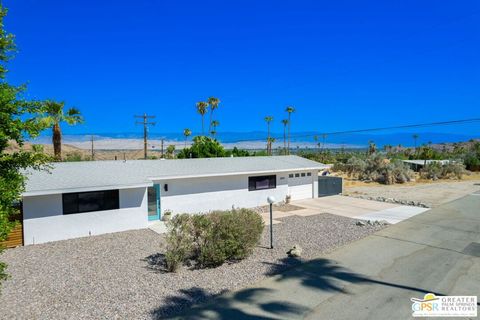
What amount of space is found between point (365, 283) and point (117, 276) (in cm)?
636

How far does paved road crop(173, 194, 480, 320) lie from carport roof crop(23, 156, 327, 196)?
7056 millimetres

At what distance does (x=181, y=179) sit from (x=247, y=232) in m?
7.20

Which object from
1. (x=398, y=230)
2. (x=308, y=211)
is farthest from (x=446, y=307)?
(x=308, y=211)

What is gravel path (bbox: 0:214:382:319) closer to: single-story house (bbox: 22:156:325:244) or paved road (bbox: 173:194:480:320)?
paved road (bbox: 173:194:480:320)

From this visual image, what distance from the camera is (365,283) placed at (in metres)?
7.96

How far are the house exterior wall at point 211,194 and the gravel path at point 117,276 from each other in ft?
10.6

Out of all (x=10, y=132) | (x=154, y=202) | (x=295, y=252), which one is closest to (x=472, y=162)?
(x=295, y=252)

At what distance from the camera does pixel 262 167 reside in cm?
1948

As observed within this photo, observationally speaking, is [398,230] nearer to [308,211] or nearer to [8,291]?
[308,211]

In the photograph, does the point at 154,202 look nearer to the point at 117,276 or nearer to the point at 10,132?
the point at 117,276

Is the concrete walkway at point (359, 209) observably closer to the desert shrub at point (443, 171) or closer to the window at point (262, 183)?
the window at point (262, 183)

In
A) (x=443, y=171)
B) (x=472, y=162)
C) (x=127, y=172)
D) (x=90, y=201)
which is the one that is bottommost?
(x=443, y=171)

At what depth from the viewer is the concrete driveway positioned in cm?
1628

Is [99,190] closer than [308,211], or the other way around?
[99,190]
